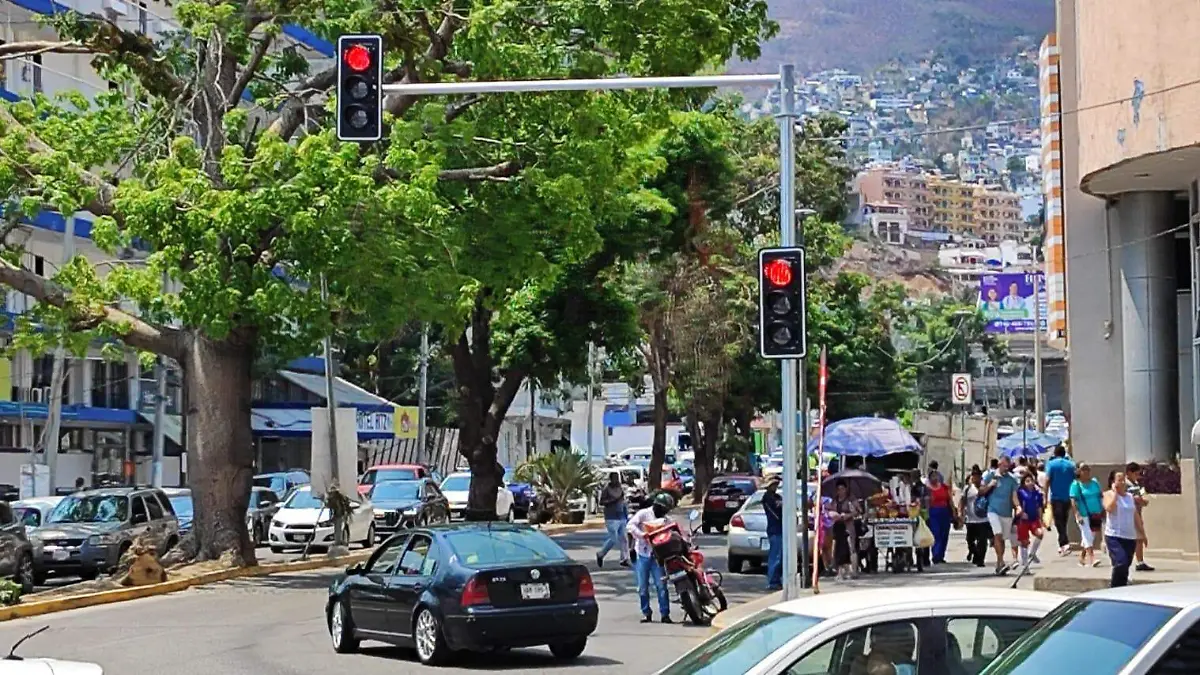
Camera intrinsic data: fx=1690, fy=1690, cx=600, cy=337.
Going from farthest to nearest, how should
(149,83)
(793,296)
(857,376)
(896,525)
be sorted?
(857,376) < (149,83) < (896,525) < (793,296)

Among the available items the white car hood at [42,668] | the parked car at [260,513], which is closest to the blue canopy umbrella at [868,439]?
the parked car at [260,513]

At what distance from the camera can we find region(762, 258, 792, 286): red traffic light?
57.0ft

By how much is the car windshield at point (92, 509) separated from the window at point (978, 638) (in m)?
26.2

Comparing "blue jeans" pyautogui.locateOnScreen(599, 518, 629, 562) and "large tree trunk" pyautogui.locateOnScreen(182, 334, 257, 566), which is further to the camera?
"blue jeans" pyautogui.locateOnScreen(599, 518, 629, 562)

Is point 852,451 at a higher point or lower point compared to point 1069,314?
lower

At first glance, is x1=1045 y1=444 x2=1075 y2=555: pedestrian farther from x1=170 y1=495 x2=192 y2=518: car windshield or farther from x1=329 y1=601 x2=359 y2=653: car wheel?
x1=170 y1=495 x2=192 y2=518: car windshield

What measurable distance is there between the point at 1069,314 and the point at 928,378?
83.1 metres

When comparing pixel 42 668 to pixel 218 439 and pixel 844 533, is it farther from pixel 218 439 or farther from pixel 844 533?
pixel 218 439

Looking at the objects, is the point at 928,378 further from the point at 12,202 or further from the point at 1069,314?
the point at 12,202

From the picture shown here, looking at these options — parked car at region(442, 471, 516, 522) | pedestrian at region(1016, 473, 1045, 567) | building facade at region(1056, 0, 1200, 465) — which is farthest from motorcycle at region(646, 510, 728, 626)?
parked car at region(442, 471, 516, 522)

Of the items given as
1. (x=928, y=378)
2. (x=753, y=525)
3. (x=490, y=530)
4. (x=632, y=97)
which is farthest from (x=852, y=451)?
(x=928, y=378)

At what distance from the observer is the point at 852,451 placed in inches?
1356

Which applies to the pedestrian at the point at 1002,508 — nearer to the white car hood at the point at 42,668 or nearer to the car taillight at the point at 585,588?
the car taillight at the point at 585,588

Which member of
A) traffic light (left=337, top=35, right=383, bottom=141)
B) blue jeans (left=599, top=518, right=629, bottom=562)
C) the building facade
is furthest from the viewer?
blue jeans (left=599, top=518, right=629, bottom=562)
